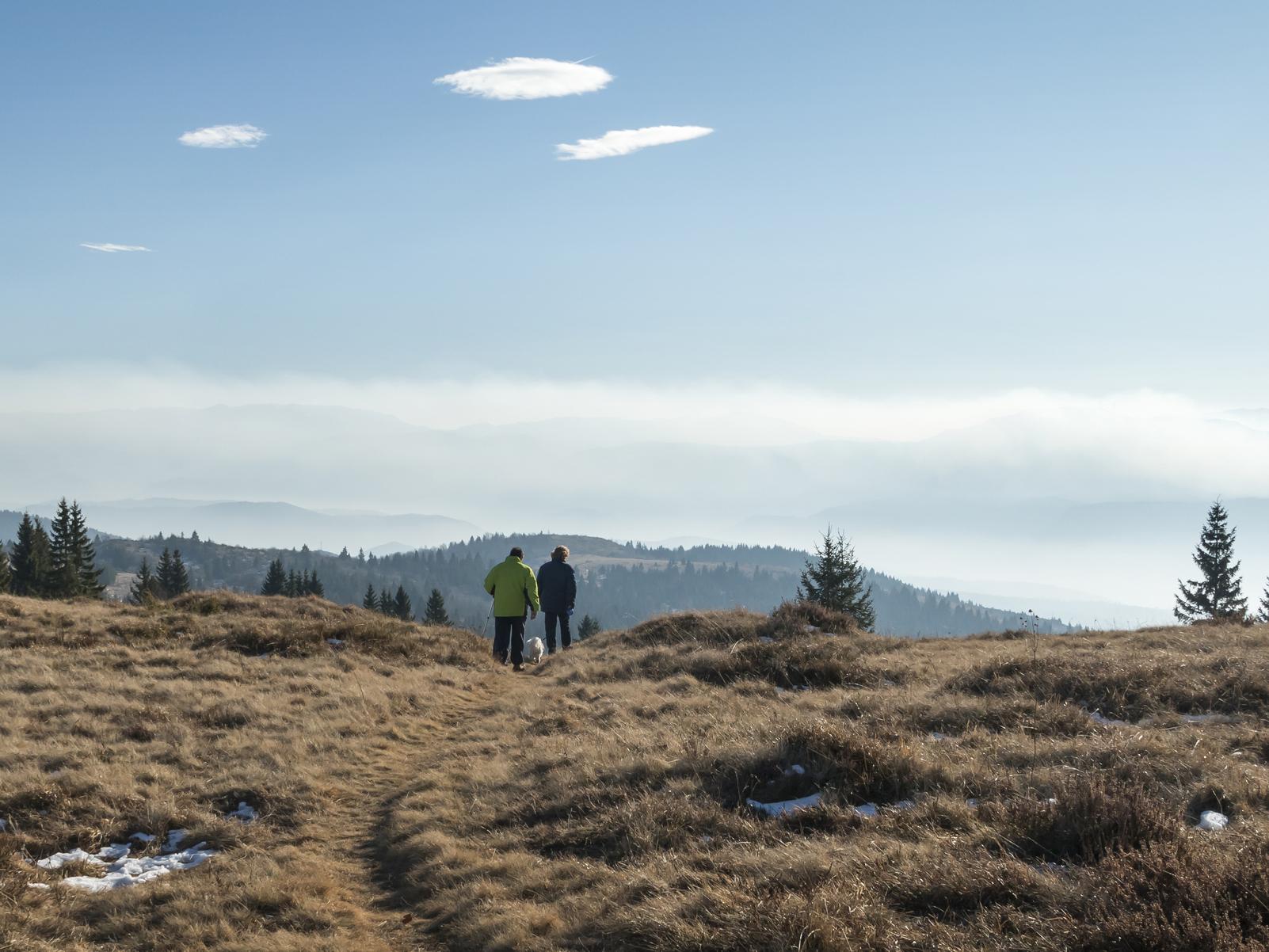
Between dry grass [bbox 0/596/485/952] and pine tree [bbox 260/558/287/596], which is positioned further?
pine tree [bbox 260/558/287/596]

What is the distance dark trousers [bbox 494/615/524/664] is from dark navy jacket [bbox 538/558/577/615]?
1219 millimetres

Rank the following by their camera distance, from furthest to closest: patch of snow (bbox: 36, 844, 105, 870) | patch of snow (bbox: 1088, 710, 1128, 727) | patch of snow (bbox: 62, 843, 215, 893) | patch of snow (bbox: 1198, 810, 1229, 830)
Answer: patch of snow (bbox: 1088, 710, 1128, 727) → patch of snow (bbox: 36, 844, 105, 870) → patch of snow (bbox: 62, 843, 215, 893) → patch of snow (bbox: 1198, 810, 1229, 830)

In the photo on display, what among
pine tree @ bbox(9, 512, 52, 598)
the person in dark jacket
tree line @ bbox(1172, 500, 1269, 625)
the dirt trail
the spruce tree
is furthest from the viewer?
the spruce tree

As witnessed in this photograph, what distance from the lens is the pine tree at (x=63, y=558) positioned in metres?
84.4

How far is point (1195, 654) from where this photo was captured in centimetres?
1413

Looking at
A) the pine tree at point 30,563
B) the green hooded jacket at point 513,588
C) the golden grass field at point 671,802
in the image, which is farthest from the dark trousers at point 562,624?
the pine tree at point 30,563

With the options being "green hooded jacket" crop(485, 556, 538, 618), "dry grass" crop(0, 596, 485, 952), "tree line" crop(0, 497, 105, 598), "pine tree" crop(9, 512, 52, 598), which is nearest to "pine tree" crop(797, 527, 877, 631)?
"green hooded jacket" crop(485, 556, 538, 618)

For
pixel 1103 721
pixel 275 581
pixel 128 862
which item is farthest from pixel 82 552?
pixel 1103 721

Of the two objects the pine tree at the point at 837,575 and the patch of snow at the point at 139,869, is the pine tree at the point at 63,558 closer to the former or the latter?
the pine tree at the point at 837,575

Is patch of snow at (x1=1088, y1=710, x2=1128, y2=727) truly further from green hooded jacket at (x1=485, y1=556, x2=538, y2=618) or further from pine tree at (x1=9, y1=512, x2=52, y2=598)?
pine tree at (x1=9, y1=512, x2=52, y2=598)

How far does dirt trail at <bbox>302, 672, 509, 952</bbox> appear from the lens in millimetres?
7148

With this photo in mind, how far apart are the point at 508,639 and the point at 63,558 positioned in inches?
3733

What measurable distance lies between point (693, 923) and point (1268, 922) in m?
3.38

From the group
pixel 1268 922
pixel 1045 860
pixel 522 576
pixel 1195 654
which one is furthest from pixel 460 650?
pixel 1268 922
